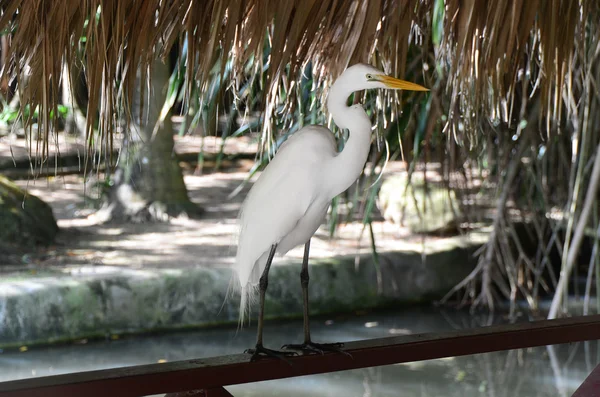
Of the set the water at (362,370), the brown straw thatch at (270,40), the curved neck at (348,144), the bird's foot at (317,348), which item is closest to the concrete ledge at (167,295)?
the water at (362,370)


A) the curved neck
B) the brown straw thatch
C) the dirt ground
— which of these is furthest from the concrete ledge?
the curved neck

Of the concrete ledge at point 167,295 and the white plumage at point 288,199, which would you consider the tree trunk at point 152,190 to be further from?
the white plumage at point 288,199

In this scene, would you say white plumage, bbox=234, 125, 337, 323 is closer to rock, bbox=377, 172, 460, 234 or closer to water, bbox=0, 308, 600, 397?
water, bbox=0, 308, 600, 397

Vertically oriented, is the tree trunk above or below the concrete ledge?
above

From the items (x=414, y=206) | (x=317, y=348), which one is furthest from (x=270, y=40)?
(x=414, y=206)

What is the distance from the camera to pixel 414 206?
208 inches

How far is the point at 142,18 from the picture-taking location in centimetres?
133

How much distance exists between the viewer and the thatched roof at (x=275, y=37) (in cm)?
125

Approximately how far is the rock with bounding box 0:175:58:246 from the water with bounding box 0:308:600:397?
1.34m

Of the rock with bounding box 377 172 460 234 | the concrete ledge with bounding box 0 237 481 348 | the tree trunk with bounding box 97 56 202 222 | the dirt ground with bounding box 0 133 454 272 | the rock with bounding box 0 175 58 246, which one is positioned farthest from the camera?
the tree trunk with bounding box 97 56 202 222

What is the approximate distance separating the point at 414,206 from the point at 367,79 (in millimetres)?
4098

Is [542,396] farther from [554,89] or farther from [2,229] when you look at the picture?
[2,229]

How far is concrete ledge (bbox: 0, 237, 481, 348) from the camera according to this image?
382cm

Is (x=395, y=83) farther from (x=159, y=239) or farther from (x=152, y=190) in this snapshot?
(x=152, y=190)
